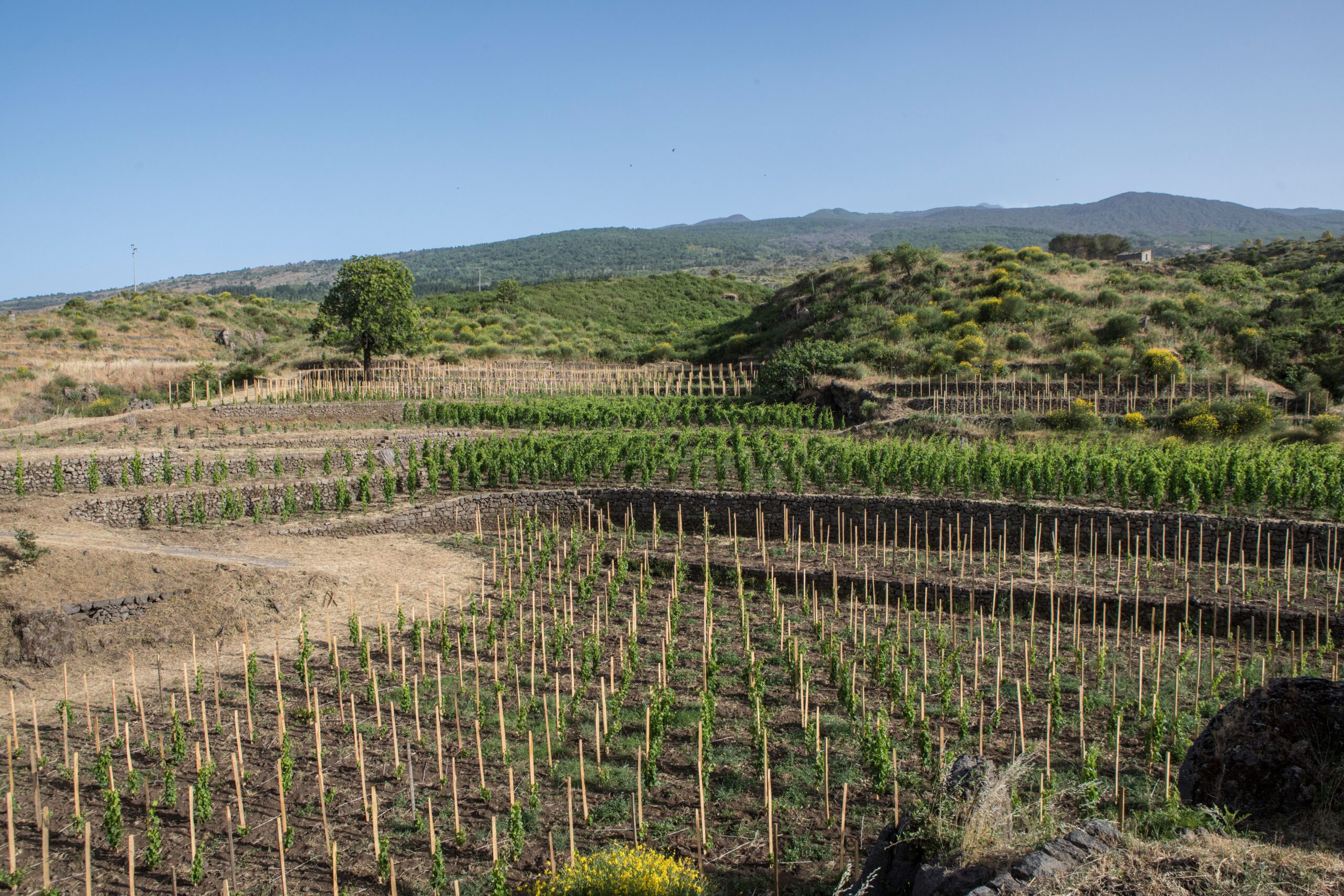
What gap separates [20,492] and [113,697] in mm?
10953

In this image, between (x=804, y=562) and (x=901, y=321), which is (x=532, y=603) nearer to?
(x=804, y=562)

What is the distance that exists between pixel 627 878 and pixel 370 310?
111 ft

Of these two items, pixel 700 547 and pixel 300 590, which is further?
pixel 700 547

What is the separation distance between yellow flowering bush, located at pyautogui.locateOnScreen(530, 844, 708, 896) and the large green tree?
3271 cm

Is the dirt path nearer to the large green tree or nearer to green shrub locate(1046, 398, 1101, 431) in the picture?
green shrub locate(1046, 398, 1101, 431)

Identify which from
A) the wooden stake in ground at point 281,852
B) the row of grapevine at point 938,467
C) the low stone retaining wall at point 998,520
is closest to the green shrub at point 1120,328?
the row of grapevine at point 938,467

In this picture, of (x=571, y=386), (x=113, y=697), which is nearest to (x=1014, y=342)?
(x=571, y=386)

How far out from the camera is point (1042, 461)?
17094 millimetres

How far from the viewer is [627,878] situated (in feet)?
16.2

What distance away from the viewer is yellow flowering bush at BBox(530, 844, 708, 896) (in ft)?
16.1

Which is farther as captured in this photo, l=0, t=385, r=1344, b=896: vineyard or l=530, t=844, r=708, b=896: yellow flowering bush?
l=0, t=385, r=1344, b=896: vineyard

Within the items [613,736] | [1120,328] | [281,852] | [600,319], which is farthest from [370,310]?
[281,852]

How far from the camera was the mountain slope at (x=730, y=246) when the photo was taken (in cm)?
14112

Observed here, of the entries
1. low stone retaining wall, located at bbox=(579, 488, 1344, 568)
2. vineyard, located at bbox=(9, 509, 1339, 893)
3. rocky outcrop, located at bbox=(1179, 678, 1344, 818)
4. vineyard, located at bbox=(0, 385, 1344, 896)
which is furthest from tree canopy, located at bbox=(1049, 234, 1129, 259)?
rocky outcrop, located at bbox=(1179, 678, 1344, 818)
